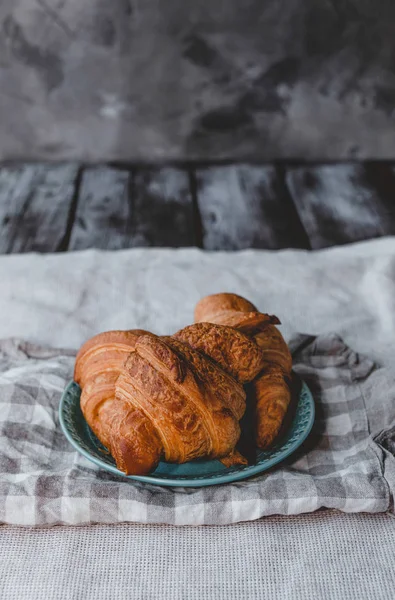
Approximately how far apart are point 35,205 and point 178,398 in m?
1.65

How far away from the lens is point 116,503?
1.06 meters

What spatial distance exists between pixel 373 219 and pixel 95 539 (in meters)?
1.67

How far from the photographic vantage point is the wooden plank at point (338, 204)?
2301 millimetres

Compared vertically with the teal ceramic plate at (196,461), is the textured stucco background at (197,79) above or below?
below

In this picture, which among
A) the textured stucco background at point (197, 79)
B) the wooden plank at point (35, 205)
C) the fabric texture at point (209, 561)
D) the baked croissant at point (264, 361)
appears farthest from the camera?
the textured stucco background at point (197, 79)

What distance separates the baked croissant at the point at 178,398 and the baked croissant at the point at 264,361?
0.05 metres

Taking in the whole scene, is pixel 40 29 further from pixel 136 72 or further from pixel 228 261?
pixel 228 261

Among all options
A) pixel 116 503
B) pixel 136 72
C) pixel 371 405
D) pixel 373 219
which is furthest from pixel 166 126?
pixel 116 503

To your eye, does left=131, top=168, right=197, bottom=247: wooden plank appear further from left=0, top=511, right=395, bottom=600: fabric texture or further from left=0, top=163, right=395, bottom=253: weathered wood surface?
left=0, top=511, right=395, bottom=600: fabric texture

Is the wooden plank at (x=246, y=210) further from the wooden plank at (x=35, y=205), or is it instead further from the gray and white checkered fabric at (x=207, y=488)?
the gray and white checkered fabric at (x=207, y=488)

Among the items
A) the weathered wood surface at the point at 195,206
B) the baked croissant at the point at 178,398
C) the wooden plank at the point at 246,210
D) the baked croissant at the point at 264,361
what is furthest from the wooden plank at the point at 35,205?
the baked croissant at the point at 178,398

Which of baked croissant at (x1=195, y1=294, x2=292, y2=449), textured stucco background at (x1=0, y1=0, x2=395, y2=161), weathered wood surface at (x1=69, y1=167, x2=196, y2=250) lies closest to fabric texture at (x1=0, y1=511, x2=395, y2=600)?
baked croissant at (x1=195, y1=294, x2=292, y2=449)

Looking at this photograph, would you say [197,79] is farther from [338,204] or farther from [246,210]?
[338,204]

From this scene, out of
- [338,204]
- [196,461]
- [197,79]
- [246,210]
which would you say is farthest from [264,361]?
[197,79]
